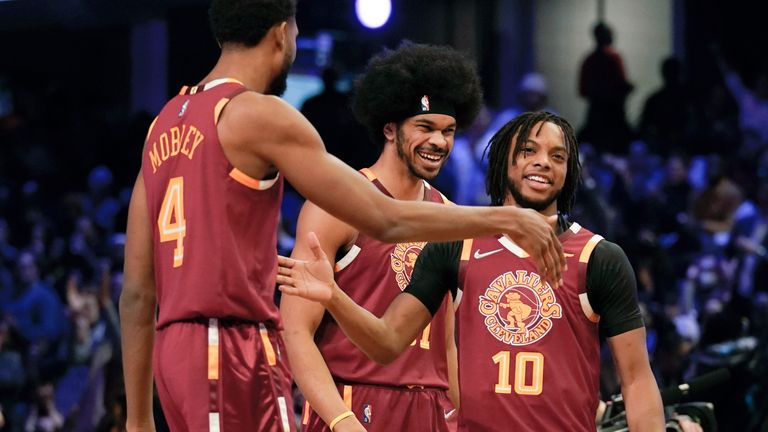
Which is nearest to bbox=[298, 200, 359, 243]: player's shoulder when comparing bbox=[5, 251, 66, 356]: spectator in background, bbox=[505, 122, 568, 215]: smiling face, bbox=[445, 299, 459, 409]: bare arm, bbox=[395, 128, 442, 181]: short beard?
bbox=[395, 128, 442, 181]: short beard

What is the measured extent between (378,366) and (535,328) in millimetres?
1054

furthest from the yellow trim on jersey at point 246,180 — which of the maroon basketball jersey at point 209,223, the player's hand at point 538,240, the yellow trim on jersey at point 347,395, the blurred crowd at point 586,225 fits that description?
the blurred crowd at point 586,225

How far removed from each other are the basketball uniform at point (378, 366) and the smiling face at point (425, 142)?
37 cm

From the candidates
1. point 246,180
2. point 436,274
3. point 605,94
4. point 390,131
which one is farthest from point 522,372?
point 605,94

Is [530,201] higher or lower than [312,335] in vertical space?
higher

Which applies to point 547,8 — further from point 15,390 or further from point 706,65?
point 15,390

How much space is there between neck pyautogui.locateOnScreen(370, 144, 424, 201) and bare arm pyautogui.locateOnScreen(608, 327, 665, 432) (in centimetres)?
134

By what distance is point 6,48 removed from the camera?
17.4m

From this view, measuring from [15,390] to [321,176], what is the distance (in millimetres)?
7326

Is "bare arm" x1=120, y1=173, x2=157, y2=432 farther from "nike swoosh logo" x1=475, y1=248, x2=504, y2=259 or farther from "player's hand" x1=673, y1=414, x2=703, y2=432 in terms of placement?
"player's hand" x1=673, y1=414, x2=703, y2=432

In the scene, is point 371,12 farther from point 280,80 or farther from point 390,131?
point 280,80

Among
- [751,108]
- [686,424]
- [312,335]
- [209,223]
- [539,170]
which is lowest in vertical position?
[686,424]

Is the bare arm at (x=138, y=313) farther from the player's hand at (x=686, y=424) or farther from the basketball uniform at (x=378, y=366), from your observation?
the player's hand at (x=686, y=424)

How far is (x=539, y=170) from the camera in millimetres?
4781
